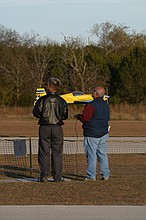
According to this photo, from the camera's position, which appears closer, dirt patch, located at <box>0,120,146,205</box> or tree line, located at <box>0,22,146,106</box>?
dirt patch, located at <box>0,120,146,205</box>

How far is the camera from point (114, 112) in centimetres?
5381

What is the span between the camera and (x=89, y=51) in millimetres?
75312

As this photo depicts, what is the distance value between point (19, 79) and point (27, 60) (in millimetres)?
4435

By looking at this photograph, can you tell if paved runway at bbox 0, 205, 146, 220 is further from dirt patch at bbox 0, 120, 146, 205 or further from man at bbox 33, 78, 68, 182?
man at bbox 33, 78, 68, 182

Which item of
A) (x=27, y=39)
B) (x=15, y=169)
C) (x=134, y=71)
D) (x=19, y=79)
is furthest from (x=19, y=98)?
(x=15, y=169)

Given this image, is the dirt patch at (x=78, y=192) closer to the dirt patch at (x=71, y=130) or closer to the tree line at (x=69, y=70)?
the dirt patch at (x=71, y=130)

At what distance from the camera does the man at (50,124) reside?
39.2 ft

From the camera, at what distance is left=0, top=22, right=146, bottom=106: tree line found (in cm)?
6381

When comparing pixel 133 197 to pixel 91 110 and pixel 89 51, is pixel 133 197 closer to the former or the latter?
pixel 91 110

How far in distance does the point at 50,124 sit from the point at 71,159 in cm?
709

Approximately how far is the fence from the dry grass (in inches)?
1062


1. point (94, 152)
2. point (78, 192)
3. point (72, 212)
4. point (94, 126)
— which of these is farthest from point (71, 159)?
point (72, 212)

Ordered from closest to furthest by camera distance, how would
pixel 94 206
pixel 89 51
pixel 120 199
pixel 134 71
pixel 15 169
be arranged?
pixel 94 206 < pixel 120 199 < pixel 15 169 < pixel 134 71 < pixel 89 51

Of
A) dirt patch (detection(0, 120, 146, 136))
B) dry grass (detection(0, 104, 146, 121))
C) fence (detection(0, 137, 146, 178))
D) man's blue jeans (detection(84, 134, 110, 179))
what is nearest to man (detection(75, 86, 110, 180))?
man's blue jeans (detection(84, 134, 110, 179))
